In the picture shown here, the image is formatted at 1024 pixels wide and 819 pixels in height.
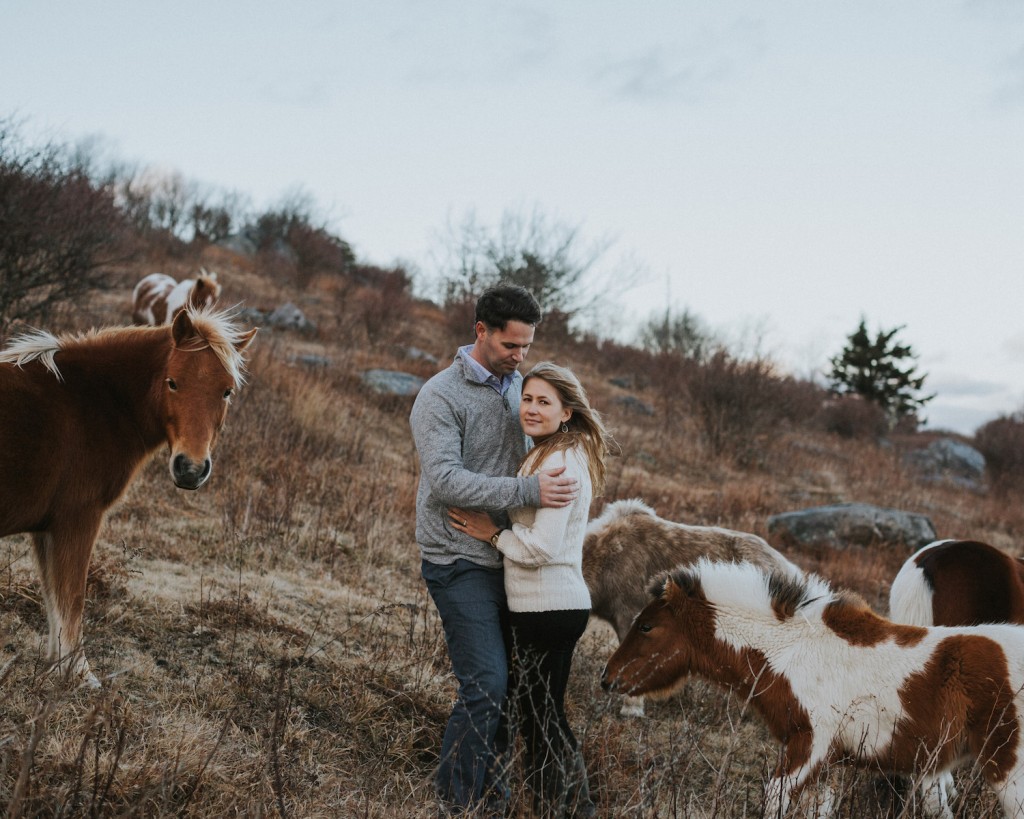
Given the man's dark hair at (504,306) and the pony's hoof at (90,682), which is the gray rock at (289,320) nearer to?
the pony's hoof at (90,682)

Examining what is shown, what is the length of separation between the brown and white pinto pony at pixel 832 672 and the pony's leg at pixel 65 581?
239cm

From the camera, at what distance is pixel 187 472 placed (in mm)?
3408

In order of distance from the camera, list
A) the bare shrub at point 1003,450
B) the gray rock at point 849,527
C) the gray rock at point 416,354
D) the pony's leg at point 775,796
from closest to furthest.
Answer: the pony's leg at point 775,796 < the gray rock at point 849,527 < the gray rock at point 416,354 < the bare shrub at point 1003,450

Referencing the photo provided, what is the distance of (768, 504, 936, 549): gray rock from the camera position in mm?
10055

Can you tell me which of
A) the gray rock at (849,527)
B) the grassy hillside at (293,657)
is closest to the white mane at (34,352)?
the grassy hillside at (293,657)

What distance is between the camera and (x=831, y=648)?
3.26 meters

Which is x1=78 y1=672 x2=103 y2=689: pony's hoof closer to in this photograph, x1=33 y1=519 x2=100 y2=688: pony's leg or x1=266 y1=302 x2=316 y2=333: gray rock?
x1=33 y1=519 x2=100 y2=688: pony's leg

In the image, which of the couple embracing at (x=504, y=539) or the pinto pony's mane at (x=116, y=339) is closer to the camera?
the couple embracing at (x=504, y=539)

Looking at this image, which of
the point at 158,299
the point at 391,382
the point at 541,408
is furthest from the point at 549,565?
the point at 158,299

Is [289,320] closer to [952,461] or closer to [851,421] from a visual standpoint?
[851,421]

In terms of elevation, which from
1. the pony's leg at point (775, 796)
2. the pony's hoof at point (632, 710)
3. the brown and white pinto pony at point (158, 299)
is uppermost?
the brown and white pinto pony at point (158, 299)

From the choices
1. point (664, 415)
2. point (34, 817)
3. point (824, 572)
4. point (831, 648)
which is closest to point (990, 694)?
point (831, 648)

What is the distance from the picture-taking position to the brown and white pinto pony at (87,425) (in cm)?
323

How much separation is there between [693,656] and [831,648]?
58 cm
